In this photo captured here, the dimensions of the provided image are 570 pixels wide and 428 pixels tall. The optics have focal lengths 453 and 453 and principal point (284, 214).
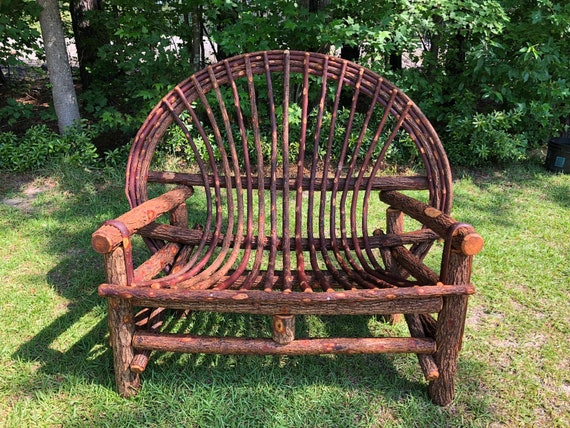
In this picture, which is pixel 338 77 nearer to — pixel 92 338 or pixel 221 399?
pixel 221 399

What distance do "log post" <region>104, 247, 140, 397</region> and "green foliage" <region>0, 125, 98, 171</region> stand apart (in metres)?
3.01

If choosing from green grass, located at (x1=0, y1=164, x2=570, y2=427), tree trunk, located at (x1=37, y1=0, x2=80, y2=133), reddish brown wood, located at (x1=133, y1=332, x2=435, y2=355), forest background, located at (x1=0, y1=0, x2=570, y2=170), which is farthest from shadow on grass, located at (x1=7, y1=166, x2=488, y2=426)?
tree trunk, located at (x1=37, y1=0, x2=80, y2=133)

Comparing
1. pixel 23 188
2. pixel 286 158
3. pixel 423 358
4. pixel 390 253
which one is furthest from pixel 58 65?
pixel 423 358

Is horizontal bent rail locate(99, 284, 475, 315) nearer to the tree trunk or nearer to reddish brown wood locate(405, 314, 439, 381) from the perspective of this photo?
reddish brown wood locate(405, 314, 439, 381)

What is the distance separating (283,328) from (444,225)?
0.73 metres

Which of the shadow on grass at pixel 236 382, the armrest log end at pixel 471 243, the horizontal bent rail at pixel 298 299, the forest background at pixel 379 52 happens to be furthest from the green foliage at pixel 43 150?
the armrest log end at pixel 471 243

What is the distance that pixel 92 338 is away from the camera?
2.19 metres

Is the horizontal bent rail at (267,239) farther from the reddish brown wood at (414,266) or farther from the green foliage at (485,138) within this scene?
the green foliage at (485,138)

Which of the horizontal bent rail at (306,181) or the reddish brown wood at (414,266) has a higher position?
the horizontal bent rail at (306,181)

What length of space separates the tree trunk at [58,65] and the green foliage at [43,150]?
200 mm

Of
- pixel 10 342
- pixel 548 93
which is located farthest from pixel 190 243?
pixel 548 93

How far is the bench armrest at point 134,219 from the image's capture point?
1.54 meters

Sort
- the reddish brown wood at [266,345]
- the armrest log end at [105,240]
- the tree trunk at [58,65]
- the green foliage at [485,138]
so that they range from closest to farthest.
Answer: the armrest log end at [105,240]
the reddish brown wood at [266,345]
the tree trunk at [58,65]
the green foliage at [485,138]

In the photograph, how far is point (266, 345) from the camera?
1.75 meters
